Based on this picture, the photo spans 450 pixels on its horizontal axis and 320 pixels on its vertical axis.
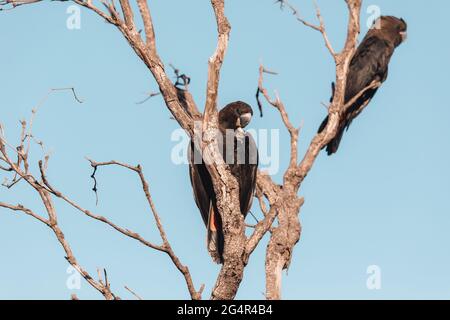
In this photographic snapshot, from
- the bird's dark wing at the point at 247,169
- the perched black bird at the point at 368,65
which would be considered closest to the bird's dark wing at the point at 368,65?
the perched black bird at the point at 368,65

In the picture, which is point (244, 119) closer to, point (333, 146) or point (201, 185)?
point (201, 185)

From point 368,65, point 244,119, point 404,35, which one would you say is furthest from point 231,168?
point 404,35

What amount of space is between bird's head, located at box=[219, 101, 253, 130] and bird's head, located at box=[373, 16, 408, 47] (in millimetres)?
2938

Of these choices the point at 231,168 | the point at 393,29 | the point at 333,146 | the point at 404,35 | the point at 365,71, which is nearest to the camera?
the point at 231,168

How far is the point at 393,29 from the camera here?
33.1 feet

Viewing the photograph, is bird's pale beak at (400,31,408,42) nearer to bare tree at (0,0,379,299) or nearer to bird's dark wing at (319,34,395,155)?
bird's dark wing at (319,34,395,155)

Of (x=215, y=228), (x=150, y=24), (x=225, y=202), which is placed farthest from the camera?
(x=215, y=228)

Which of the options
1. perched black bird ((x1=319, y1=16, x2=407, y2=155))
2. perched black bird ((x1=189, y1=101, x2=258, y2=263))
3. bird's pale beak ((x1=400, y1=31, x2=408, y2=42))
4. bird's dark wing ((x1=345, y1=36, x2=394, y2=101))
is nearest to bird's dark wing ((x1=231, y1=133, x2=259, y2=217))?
perched black bird ((x1=189, y1=101, x2=258, y2=263))

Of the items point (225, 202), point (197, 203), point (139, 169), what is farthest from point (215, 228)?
point (139, 169)

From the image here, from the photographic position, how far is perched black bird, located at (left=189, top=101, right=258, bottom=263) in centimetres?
727

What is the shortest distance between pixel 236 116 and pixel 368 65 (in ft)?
7.65
